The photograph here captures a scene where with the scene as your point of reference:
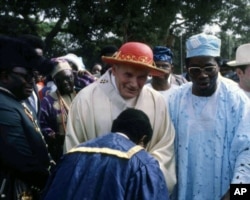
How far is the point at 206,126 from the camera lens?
12.0 ft

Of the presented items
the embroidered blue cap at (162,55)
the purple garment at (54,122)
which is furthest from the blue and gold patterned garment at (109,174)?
the embroidered blue cap at (162,55)

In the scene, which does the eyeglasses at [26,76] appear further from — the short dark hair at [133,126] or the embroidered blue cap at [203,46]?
the embroidered blue cap at [203,46]

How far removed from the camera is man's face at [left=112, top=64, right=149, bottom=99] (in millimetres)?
3566

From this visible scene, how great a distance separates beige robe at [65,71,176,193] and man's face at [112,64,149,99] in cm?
7

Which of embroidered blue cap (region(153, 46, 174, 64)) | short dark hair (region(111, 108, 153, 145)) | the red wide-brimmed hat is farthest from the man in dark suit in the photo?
embroidered blue cap (region(153, 46, 174, 64))

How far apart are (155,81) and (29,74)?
→ 7.20 ft

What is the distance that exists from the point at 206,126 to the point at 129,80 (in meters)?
0.62

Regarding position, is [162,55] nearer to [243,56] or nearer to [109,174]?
[243,56]

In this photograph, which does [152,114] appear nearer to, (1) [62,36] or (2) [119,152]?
(2) [119,152]

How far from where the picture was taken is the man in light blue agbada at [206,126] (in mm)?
3609

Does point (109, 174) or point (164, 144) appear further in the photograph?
point (164, 144)

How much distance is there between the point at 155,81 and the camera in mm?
5480

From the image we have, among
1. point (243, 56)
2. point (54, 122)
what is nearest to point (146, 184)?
point (243, 56)

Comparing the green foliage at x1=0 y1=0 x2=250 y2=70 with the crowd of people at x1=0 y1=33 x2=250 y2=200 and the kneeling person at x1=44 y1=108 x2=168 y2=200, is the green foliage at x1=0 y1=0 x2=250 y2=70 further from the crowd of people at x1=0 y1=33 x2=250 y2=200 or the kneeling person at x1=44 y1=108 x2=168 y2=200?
the kneeling person at x1=44 y1=108 x2=168 y2=200
